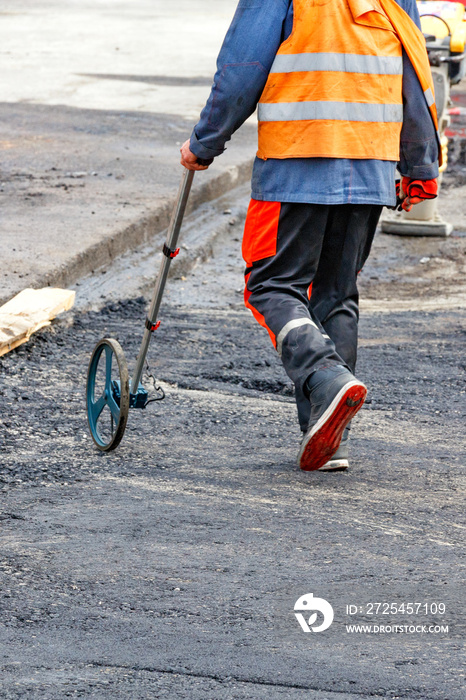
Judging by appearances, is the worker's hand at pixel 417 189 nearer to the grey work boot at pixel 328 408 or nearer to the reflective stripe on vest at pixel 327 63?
the reflective stripe on vest at pixel 327 63

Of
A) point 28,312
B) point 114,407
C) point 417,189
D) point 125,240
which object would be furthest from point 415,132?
point 125,240

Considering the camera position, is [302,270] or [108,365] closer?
[302,270]

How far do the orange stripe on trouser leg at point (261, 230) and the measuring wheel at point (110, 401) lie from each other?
23.4 inches

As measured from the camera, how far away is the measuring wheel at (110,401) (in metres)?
3.47

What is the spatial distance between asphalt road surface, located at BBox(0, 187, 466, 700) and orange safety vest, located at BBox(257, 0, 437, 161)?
1147 mm

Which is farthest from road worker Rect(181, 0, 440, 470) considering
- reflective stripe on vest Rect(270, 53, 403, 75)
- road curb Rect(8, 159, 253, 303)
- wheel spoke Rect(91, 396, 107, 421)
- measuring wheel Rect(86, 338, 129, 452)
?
road curb Rect(8, 159, 253, 303)

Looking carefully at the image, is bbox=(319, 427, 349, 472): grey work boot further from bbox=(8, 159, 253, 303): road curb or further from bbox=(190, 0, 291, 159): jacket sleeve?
bbox=(8, 159, 253, 303): road curb

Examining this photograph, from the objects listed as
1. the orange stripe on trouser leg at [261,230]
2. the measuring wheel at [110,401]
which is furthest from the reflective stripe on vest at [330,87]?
the measuring wheel at [110,401]

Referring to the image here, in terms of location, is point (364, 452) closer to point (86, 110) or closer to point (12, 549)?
point (12, 549)

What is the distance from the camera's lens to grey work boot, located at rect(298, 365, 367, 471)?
10.6 feet

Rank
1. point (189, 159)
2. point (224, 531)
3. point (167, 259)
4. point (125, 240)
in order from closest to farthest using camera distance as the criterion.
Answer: point (224, 531)
point (189, 159)
point (167, 259)
point (125, 240)

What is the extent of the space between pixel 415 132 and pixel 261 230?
2.15 ft

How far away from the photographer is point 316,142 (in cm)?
335

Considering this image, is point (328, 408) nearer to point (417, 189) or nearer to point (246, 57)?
point (417, 189)
